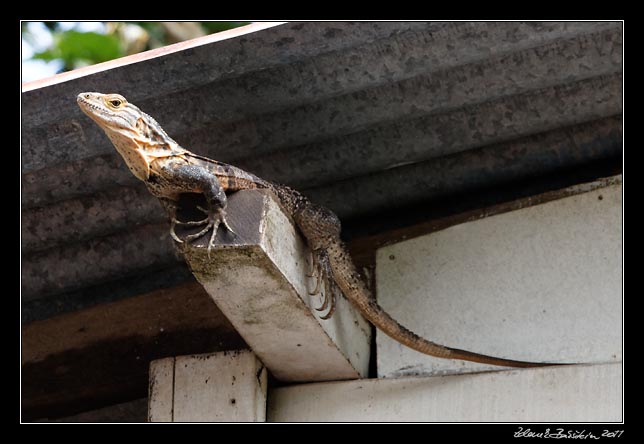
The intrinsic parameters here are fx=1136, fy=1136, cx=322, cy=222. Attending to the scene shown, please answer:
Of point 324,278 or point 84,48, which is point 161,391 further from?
point 84,48

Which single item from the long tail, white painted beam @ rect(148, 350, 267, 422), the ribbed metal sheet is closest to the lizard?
the long tail

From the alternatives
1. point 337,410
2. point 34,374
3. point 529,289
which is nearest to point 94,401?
point 34,374

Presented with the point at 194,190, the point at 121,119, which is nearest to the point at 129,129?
the point at 121,119

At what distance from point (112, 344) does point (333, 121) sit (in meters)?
1.51

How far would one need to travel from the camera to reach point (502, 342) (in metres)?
4.37

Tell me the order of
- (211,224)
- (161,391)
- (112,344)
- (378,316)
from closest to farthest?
(211,224), (378,316), (161,391), (112,344)

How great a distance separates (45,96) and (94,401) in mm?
1653

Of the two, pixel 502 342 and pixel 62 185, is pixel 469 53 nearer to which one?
pixel 502 342

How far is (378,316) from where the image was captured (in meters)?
4.29

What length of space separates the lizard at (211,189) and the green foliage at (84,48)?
3222 millimetres

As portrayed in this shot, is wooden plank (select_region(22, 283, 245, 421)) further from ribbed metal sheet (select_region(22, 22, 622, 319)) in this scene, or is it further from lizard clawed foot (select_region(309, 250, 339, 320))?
lizard clawed foot (select_region(309, 250, 339, 320))

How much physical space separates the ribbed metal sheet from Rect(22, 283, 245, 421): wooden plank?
0.22 metres

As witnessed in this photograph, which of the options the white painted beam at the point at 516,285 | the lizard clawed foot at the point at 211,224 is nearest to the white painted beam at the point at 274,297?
the lizard clawed foot at the point at 211,224

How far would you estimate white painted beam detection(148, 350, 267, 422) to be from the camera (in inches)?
168
